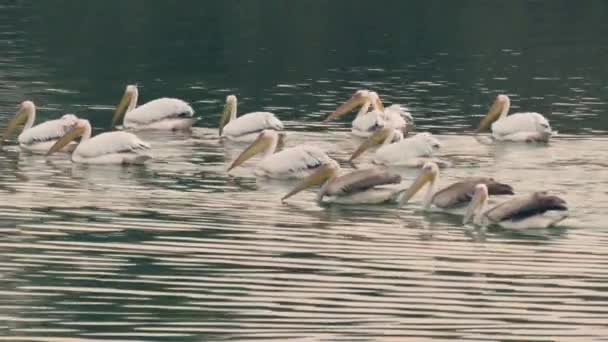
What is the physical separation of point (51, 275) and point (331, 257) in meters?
2.75

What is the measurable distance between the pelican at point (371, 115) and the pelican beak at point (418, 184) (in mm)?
5135

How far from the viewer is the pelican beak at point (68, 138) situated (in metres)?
27.0

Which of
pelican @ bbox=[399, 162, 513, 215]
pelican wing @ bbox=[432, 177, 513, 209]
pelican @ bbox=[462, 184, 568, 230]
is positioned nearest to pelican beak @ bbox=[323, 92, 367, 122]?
pelican @ bbox=[399, 162, 513, 215]

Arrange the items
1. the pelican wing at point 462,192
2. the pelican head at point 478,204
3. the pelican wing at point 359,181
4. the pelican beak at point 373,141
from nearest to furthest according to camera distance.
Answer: the pelican head at point 478,204 → the pelican wing at point 462,192 → the pelican wing at point 359,181 → the pelican beak at point 373,141

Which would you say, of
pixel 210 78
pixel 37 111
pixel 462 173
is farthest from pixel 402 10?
pixel 462 173

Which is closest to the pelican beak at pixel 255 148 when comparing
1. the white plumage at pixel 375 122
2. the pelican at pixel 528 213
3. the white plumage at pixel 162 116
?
the white plumage at pixel 375 122

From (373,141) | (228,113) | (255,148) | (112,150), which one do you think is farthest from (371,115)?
(112,150)

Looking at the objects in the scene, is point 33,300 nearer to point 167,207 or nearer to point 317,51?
point 167,207

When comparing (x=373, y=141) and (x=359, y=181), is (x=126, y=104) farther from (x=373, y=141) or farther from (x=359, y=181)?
(x=359, y=181)

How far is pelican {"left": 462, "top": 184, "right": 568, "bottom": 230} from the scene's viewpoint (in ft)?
69.2

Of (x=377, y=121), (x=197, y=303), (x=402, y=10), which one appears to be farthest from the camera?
(x=402, y=10)

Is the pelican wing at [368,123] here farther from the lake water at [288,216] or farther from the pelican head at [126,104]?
the pelican head at [126,104]

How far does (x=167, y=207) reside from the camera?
22.4 m

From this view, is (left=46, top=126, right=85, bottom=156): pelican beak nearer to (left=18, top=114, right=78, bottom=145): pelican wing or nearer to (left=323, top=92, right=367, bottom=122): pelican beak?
(left=18, top=114, right=78, bottom=145): pelican wing
